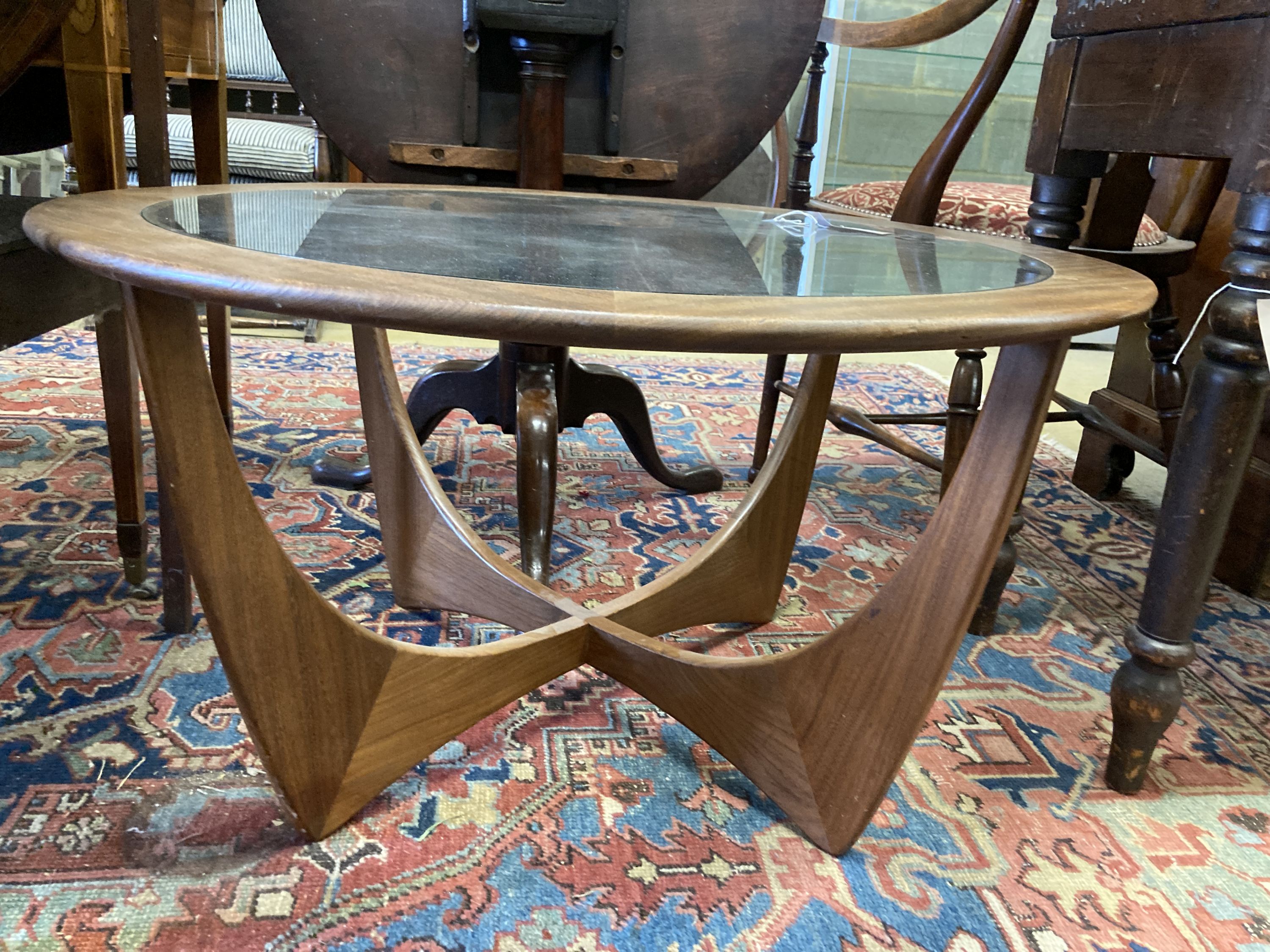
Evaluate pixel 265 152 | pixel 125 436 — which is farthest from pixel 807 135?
pixel 265 152

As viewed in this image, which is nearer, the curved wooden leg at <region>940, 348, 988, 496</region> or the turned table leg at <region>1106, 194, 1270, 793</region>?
the turned table leg at <region>1106, 194, 1270, 793</region>

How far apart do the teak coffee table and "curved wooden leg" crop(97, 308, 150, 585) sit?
26 centimetres

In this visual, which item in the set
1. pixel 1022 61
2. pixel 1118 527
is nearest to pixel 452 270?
pixel 1118 527

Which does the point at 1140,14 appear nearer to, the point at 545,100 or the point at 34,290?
the point at 545,100

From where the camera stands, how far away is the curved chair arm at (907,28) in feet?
4.33

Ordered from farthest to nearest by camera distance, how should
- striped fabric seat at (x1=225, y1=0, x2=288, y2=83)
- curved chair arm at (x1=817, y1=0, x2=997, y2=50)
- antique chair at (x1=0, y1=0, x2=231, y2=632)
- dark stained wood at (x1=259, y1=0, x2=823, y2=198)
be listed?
1. striped fabric seat at (x1=225, y1=0, x2=288, y2=83)
2. dark stained wood at (x1=259, y1=0, x2=823, y2=198)
3. curved chair arm at (x1=817, y1=0, x2=997, y2=50)
4. antique chair at (x1=0, y1=0, x2=231, y2=632)

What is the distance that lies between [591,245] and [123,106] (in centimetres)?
71

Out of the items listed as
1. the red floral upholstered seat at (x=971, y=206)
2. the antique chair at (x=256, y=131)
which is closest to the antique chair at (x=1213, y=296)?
the red floral upholstered seat at (x=971, y=206)

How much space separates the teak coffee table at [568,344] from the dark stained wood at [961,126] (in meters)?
0.33

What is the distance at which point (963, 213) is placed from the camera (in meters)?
1.44

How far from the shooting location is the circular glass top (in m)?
0.52

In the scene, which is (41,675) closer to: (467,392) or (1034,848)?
(467,392)

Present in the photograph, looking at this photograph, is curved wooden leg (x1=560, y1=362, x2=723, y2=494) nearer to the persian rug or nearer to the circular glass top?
the persian rug

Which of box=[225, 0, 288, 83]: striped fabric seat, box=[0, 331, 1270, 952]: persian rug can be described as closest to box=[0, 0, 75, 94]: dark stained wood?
box=[0, 331, 1270, 952]: persian rug
